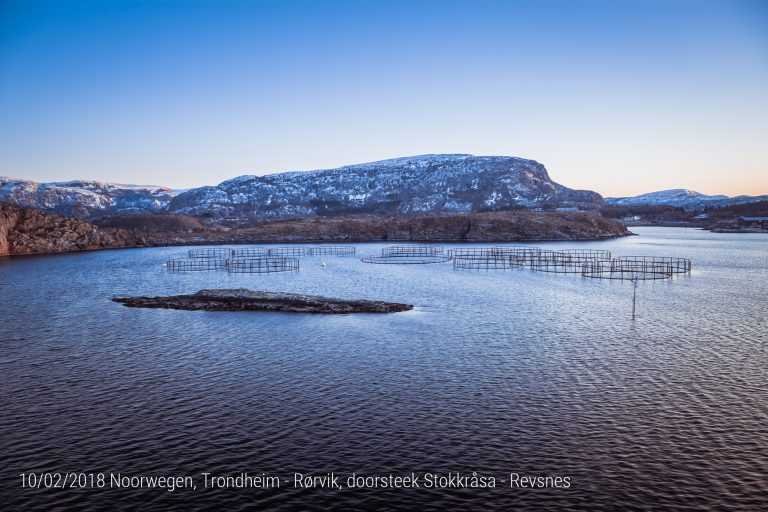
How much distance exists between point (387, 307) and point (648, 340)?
93.0 feet

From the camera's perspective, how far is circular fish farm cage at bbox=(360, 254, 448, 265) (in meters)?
121

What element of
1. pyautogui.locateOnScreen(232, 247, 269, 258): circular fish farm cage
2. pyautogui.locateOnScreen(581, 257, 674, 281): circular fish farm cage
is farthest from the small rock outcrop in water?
pyautogui.locateOnScreen(232, 247, 269, 258): circular fish farm cage

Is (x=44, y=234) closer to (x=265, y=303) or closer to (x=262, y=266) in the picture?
(x=262, y=266)

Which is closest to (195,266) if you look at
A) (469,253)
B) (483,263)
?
(483,263)

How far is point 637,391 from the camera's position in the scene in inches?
1220

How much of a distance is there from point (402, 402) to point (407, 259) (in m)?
99.8

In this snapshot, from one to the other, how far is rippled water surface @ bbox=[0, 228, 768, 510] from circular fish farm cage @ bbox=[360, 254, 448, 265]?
2378 inches

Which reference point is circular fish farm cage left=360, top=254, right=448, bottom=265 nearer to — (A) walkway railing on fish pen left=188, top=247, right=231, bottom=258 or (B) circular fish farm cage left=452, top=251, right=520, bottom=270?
(B) circular fish farm cage left=452, top=251, right=520, bottom=270

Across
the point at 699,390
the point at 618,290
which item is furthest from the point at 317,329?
the point at 618,290

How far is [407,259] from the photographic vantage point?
129250mm

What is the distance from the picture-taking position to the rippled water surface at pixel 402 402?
20.5 metres

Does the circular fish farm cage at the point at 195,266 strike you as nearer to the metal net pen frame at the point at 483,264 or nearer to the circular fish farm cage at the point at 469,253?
the metal net pen frame at the point at 483,264

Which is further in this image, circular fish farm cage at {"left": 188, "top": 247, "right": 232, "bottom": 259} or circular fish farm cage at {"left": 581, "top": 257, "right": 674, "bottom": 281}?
circular fish farm cage at {"left": 188, "top": 247, "right": 232, "bottom": 259}

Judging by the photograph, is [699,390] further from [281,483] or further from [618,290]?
[618,290]
